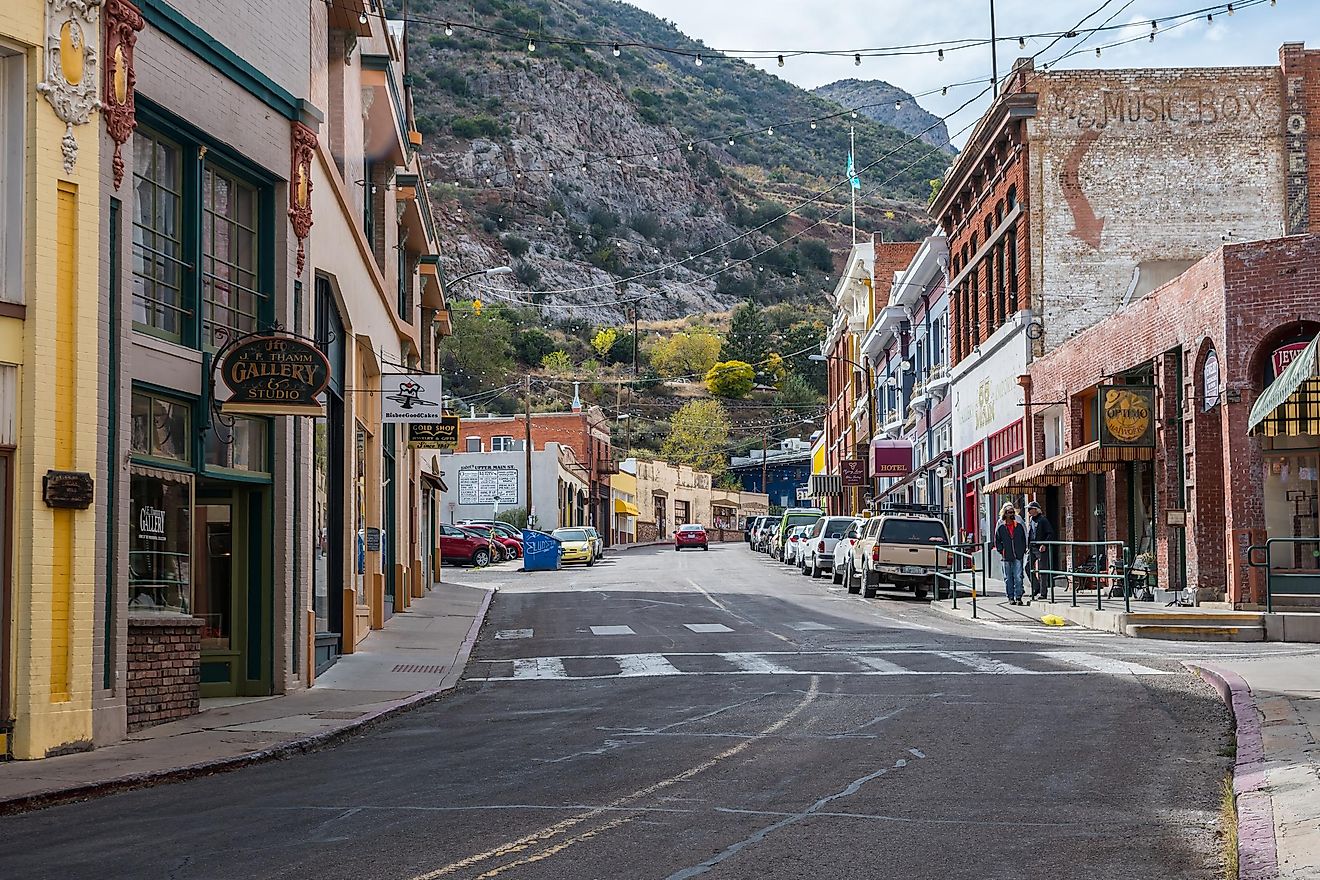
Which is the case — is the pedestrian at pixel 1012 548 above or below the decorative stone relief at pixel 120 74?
below

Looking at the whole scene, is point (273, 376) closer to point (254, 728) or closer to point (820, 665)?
point (254, 728)

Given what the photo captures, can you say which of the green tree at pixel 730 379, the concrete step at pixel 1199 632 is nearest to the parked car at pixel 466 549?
the concrete step at pixel 1199 632

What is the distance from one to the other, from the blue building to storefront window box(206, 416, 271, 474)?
111039 millimetres

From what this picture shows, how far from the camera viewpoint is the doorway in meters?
16.2

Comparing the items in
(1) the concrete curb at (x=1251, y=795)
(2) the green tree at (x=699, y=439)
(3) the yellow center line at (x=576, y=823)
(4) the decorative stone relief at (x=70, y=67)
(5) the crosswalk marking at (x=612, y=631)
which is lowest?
(5) the crosswalk marking at (x=612, y=631)

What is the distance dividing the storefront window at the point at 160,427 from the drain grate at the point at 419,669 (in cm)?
562

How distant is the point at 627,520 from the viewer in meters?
111

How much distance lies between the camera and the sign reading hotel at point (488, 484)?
84312mm

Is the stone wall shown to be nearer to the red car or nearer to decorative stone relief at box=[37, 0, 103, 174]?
decorative stone relief at box=[37, 0, 103, 174]

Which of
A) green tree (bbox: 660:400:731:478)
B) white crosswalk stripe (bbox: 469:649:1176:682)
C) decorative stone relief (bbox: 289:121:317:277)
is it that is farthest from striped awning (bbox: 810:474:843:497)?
decorative stone relief (bbox: 289:121:317:277)

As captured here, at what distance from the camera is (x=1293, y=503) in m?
25.1

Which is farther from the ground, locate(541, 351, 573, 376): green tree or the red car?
locate(541, 351, 573, 376): green tree

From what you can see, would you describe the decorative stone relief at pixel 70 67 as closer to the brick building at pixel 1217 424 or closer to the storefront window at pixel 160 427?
the storefront window at pixel 160 427

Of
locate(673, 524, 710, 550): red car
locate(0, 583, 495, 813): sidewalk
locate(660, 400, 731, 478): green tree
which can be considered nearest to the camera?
locate(0, 583, 495, 813): sidewalk
